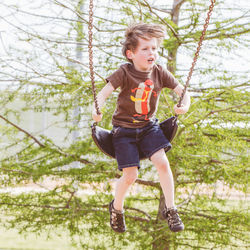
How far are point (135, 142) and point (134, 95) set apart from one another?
0.30m

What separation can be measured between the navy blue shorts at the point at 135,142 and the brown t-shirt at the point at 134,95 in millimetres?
40

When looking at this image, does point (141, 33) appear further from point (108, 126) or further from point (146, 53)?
point (108, 126)

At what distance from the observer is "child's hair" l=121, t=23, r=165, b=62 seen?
7.53ft

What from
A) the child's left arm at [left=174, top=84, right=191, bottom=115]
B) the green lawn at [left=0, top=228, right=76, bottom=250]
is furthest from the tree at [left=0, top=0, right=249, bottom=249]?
the green lawn at [left=0, top=228, right=76, bottom=250]

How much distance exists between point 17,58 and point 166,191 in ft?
13.1

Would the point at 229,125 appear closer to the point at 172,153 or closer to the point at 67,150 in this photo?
the point at 172,153

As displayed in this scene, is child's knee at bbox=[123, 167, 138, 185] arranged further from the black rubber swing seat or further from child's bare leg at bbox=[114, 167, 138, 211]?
the black rubber swing seat

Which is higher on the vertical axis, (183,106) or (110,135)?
(183,106)

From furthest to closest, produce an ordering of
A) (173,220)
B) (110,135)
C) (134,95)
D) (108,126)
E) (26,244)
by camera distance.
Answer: (26,244)
(108,126)
(110,135)
(134,95)
(173,220)

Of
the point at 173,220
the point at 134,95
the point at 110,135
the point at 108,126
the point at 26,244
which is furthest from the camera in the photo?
the point at 26,244

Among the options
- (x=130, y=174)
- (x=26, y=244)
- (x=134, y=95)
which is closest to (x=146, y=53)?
(x=134, y=95)

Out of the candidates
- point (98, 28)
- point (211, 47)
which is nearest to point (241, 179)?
point (211, 47)

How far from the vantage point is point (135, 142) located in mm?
2369

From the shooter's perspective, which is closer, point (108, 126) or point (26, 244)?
point (108, 126)
